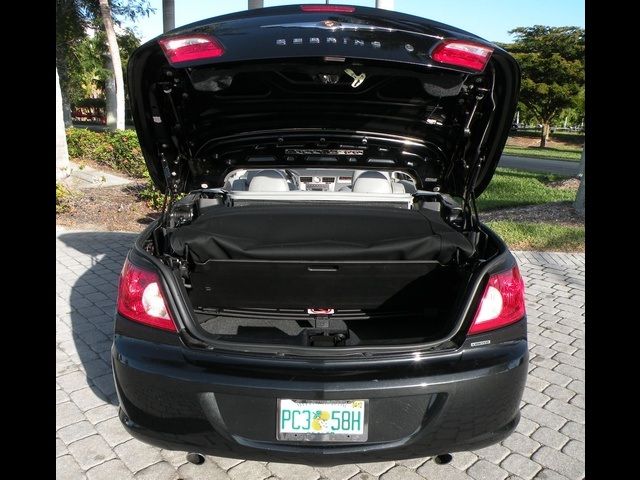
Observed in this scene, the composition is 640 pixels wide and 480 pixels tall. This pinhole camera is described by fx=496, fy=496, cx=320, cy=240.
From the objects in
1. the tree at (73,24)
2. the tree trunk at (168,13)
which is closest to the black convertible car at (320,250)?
the tree trunk at (168,13)

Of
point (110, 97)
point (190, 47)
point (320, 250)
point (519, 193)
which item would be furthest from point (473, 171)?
point (110, 97)

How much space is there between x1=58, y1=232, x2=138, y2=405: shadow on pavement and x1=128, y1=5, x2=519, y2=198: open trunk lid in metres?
1.27

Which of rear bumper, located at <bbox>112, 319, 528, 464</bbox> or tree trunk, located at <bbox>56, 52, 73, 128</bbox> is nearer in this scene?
rear bumper, located at <bbox>112, 319, 528, 464</bbox>

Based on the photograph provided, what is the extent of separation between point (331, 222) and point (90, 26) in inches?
812

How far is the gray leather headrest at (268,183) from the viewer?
3297 mm

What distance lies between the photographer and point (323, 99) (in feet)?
9.07

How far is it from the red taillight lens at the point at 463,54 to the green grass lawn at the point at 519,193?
7056 millimetres

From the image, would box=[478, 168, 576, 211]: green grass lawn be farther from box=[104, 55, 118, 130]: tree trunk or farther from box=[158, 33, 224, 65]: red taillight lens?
box=[104, 55, 118, 130]: tree trunk

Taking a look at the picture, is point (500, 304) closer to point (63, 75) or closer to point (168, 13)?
point (168, 13)

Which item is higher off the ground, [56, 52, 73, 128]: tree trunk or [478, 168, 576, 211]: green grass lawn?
[56, 52, 73, 128]: tree trunk

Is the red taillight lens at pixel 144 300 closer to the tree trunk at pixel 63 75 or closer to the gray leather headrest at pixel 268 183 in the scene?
the gray leather headrest at pixel 268 183

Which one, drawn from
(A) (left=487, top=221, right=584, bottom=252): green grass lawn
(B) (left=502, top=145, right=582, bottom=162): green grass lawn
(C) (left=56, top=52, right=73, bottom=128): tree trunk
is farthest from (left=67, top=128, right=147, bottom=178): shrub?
(B) (left=502, top=145, right=582, bottom=162): green grass lawn

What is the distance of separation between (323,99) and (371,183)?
0.77 metres

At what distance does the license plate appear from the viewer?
5.98ft
